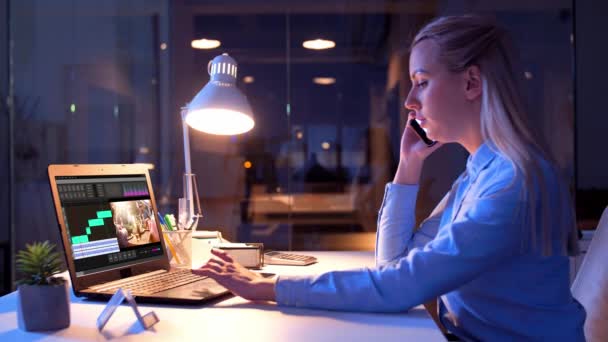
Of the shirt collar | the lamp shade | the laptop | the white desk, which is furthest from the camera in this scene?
the lamp shade

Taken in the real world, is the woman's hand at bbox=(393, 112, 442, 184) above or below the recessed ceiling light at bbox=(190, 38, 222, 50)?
below

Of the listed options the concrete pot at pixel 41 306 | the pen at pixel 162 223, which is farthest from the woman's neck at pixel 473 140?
the pen at pixel 162 223

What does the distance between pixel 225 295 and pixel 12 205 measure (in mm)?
A: 4427

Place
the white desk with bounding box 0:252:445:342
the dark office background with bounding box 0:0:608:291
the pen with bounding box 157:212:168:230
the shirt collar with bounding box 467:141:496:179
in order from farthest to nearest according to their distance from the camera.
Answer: the dark office background with bounding box 0:0:608:291 < the pen with bounding box 157:212:168:230 < the shirt collar with bounding box 467:141:496:179 < the white desk with bounding box 0:252:445:342

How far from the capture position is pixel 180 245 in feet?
5.67

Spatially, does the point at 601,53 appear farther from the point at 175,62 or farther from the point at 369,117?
the point at 175,62

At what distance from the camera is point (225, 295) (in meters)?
1.29

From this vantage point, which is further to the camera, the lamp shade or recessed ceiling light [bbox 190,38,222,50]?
recessed ceiling light [bbox 190,38,222,50]

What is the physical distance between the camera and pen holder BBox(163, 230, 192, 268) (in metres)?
1.73

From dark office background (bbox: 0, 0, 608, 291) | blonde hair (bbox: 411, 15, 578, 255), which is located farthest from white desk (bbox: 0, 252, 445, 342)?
dark office background (bbox: 0, 0, 608, 291)

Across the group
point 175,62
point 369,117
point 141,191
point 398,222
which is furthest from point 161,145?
point 398,222

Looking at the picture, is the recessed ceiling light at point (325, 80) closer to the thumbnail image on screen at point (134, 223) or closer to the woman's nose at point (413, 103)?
the thumbnail image on screen at point (134, 223)

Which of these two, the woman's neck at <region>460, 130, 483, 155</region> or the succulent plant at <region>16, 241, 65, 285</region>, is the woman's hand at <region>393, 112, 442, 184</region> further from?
the succulent plant at <region>16, 241, 65, 285</region>

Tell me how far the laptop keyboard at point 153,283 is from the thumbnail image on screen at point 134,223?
0.36 feet
